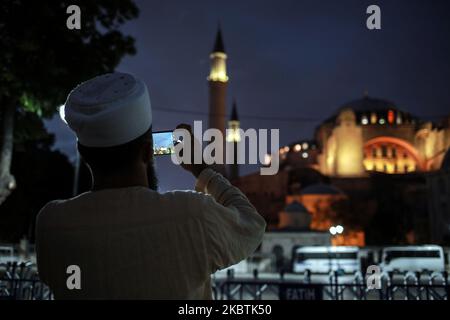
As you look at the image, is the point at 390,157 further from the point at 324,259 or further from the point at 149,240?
the point at 149,240

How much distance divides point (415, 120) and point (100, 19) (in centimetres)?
6472

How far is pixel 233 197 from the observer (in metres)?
1.72

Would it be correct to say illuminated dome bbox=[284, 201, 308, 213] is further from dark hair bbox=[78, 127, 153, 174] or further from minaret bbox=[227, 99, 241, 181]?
dark hair bbox=[78, 127, 153, 174]

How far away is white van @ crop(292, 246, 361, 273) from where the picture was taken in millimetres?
27906

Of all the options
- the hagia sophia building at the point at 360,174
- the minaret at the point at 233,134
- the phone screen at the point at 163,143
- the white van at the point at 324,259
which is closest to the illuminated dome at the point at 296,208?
the hagia sophia building at the point at 360,174

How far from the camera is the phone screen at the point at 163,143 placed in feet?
6.34

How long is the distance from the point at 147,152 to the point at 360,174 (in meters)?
61.0

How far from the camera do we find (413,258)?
1038 inches

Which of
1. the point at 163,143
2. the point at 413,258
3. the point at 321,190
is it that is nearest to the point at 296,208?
the point at 321,190

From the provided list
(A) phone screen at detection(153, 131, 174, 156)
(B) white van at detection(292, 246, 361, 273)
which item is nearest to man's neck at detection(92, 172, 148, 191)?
(A) phone screen at detection(153, 131, 174, 156)
